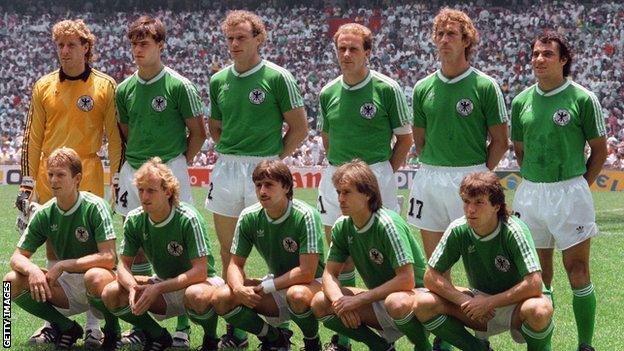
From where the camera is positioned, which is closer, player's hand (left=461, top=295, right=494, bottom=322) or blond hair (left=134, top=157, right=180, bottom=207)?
player's hand (left=461, top=295, right=494, bottom=322)

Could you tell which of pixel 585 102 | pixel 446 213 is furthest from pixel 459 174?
pixel 585 102

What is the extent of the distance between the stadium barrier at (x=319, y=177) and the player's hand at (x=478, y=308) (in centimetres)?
1863

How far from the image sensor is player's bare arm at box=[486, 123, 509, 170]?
688 centimetres

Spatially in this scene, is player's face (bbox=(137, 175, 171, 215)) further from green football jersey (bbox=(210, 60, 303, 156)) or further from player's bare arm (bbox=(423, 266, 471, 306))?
player's bare arm (bbox=(423, 266, 471, 306))

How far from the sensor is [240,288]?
6242 mm

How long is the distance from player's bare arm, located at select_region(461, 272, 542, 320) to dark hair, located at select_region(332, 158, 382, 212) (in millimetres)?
793

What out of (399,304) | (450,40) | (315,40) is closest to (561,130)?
(450,40)

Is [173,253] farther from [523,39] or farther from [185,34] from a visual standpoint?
[185,34]

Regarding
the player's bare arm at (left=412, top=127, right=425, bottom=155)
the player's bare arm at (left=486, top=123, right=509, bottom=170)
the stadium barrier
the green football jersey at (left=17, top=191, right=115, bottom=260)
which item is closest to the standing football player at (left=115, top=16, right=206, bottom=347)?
the green football jersey at (left=17, top=191, right=115, bottom=260)

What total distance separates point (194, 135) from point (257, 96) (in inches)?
20.8

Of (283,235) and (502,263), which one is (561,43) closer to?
(502,263)

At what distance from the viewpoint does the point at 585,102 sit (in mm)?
6453

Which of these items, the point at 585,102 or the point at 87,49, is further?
→ the point at 87,49

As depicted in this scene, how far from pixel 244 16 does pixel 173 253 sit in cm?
176
